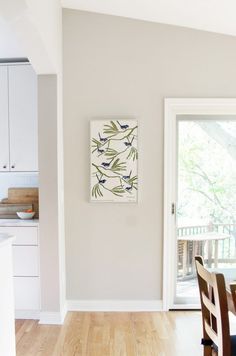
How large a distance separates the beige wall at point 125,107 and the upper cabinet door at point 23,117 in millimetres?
363

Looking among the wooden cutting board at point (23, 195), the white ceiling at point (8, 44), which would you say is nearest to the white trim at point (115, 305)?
the wooden cutting board at point (23, 195)

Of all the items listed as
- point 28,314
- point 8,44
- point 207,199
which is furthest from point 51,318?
point 8,44

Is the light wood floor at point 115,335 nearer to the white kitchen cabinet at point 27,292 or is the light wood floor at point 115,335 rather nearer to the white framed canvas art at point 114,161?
the white kitchen cabinet at point 27,292

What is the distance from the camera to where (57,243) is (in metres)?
2.76

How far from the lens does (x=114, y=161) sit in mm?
2936

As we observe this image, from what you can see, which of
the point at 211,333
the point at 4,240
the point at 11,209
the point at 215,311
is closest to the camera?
the point at 215,311

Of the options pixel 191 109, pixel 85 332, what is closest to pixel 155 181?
pixel 191 109

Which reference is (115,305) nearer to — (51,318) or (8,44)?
(51,318)

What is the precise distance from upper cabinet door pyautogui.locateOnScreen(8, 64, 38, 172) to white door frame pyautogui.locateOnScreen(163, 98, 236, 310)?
137 cm

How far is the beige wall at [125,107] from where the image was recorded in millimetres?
2920

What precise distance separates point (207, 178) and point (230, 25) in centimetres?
150

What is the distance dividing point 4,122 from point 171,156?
179 centimetres

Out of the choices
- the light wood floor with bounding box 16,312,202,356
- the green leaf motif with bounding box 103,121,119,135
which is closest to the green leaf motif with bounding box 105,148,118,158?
the green leaf motif with bounding box 103,121,119,135

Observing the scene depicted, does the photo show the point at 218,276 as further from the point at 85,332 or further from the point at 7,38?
the point at 7,38
